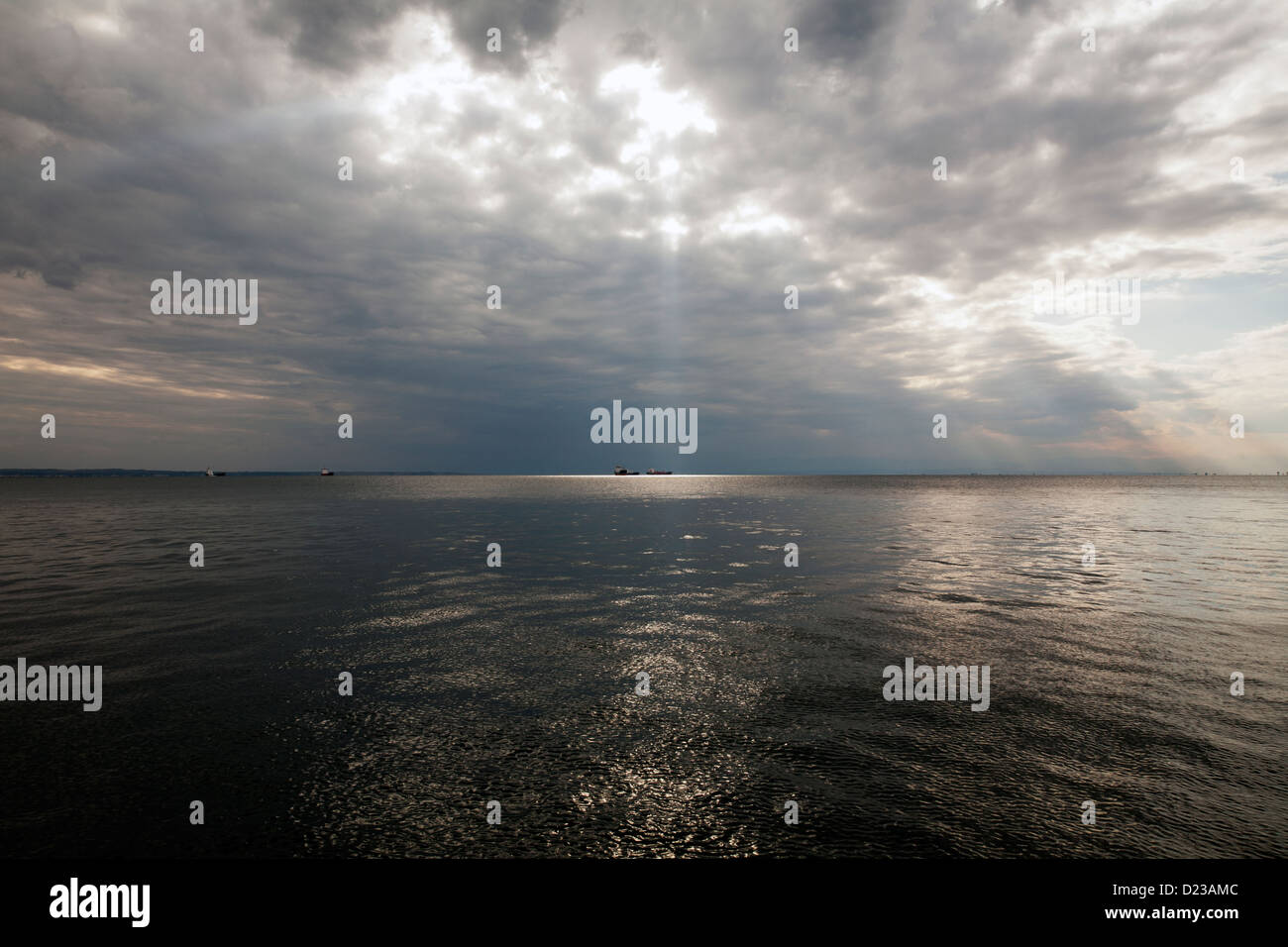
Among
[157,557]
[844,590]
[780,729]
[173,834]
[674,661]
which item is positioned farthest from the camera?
[157,557]

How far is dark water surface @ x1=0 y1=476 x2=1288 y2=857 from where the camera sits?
6.96 m

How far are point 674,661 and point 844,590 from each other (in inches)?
435

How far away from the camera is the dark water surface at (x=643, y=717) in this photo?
22.8 ft

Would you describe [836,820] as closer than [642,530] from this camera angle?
Yes

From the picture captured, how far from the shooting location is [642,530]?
4672cm

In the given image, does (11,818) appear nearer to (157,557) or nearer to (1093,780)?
(1093,780)

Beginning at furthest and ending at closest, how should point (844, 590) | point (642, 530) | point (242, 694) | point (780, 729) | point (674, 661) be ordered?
point (642, 530), point (844, 590), point (674, 661), point (242, 694), point (780, 729)

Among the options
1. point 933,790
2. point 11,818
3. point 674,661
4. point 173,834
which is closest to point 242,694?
point 11,818

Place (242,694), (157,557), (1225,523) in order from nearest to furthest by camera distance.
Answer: (242,694) → (157,557) → (1225,523)

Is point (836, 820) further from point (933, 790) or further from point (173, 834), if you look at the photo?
point (173, 834)

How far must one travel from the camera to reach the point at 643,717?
409 inches

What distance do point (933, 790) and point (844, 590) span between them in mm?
14896
